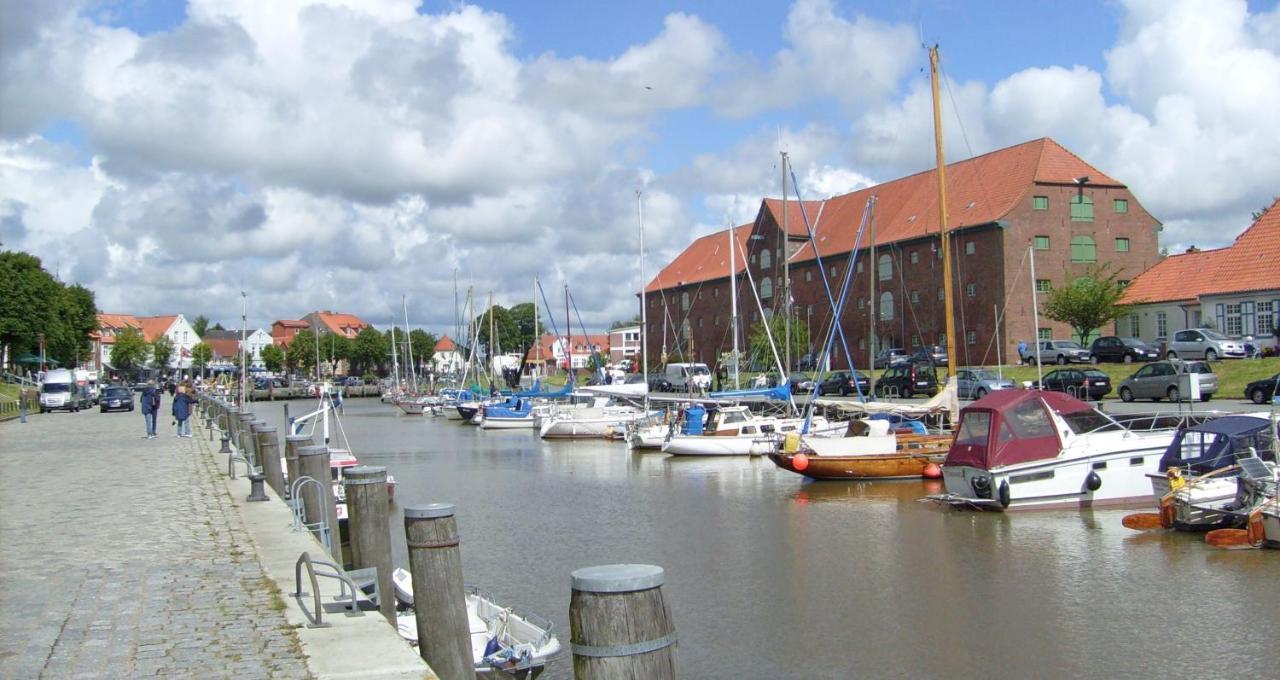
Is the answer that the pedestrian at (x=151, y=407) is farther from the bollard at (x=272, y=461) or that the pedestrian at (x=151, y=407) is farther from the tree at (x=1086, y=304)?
the tree at (x=1086, y=304)

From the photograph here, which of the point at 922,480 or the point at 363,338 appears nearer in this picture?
the point at 922,480


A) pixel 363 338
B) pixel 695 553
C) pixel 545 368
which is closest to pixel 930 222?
pixel 695 553

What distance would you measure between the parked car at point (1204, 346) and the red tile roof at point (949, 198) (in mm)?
17561

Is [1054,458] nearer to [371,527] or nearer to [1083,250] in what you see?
[371,527]

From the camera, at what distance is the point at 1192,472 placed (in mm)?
21906

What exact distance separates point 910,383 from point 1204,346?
510 inches

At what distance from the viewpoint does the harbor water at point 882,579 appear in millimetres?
13461

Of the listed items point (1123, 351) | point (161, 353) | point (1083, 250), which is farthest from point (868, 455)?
point (161, 353)

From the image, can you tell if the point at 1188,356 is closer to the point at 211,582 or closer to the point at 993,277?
the point at 993,277

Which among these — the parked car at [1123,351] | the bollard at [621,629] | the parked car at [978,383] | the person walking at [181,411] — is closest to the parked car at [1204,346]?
the parked car at [1123,351]

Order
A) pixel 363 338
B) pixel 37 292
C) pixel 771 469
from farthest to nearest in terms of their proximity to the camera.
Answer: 1. pixel 363 338
2. pixel 37 292
3. pixel 771 469

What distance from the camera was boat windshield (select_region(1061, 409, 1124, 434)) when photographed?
24797mm

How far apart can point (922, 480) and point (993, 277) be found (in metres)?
39.2

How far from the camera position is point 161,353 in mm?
170750
